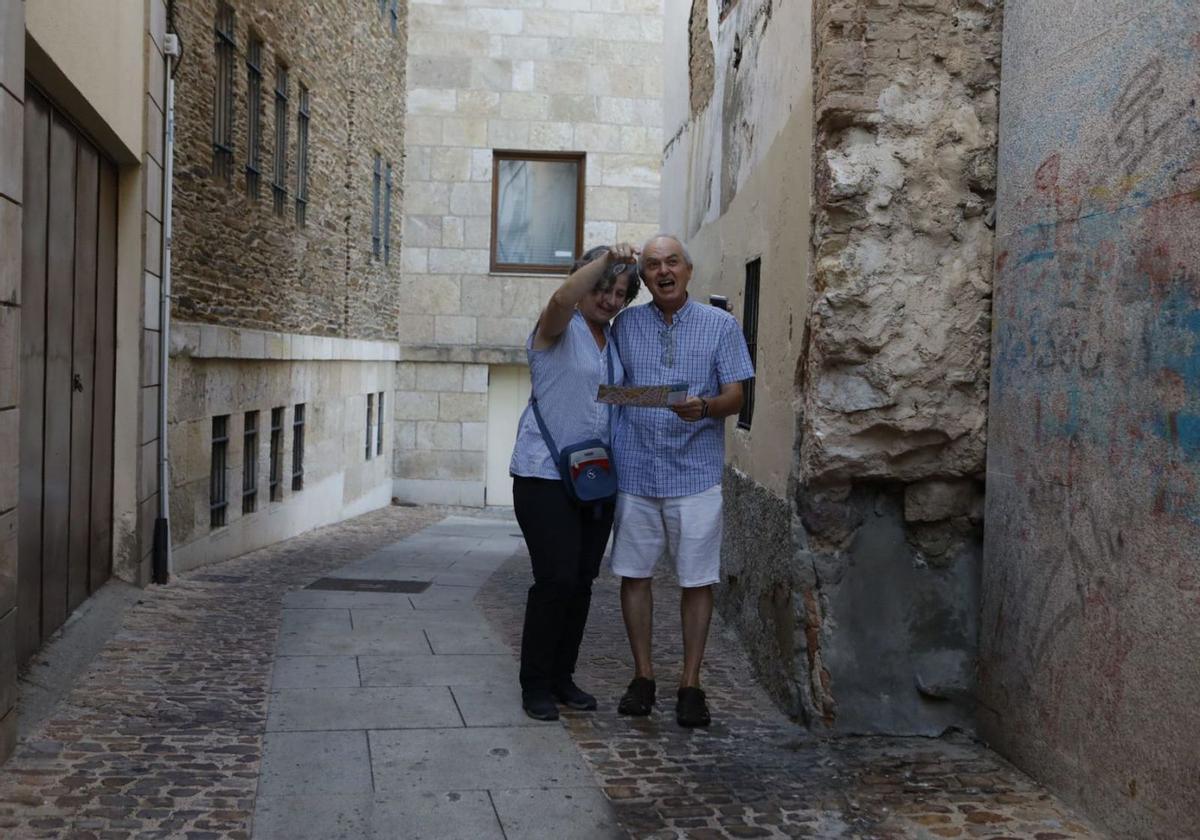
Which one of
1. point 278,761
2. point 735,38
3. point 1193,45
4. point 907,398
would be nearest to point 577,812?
point 278,761

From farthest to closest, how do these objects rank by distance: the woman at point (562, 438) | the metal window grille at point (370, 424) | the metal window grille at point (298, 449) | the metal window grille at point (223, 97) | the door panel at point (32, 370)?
1. the metal window grille at point (370, 424)
2. the metal window grille at point (298, 449)
3. the metal window grille at point (223, 97)
4. the door panel at point (32, 370)
5. the woman at point (562, 438)

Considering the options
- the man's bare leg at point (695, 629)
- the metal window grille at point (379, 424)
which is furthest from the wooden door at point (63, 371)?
the metal window grille at point (379, 424)

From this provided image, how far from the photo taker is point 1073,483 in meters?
4.18

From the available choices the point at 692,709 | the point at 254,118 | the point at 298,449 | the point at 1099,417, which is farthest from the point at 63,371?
the point at 298,449

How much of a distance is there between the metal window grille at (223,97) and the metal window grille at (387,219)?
307 inches

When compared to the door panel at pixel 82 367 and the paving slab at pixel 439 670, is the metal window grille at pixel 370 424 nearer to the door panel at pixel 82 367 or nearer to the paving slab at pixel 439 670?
the door panel at pixel 82 367

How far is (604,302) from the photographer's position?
5047 mm

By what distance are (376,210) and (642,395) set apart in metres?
14.0

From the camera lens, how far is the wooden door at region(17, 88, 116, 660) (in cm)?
547

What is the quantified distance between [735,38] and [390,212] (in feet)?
39.6

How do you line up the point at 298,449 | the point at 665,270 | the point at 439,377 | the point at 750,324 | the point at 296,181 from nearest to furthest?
the point at 665,270
the point at 750,324
the point at 296,181
the point at 298,449
the point at 439,377

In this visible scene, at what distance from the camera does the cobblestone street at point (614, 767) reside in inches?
156

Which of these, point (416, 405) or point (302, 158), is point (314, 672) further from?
point (416, 405)

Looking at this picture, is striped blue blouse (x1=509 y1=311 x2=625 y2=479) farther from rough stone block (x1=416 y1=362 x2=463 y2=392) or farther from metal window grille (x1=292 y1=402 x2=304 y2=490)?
rough stone block (x1=416 y1=362 x2=463 y2=392)
